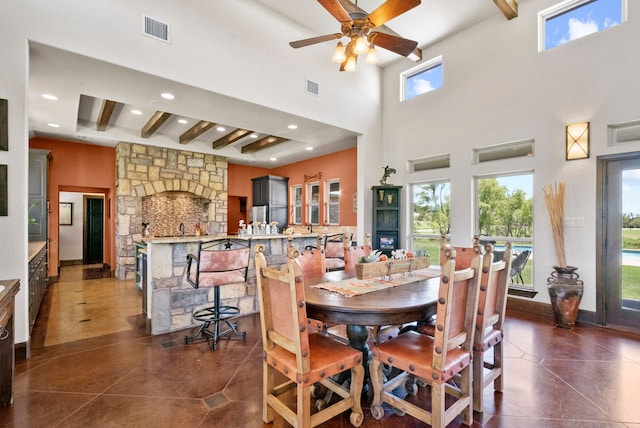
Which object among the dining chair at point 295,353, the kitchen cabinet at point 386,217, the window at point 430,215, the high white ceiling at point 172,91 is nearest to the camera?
the dining chair at point 295,353

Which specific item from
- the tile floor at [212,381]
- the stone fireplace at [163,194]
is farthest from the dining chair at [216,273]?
the stone fireplace at [163,194]

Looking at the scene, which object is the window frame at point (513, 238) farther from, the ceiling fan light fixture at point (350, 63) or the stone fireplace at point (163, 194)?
the stone fireplace at point (163, 194)

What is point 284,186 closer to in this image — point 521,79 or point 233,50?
point 233,50

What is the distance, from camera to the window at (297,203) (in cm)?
859

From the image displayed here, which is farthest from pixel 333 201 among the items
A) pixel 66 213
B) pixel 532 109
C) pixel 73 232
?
pixel 66 213

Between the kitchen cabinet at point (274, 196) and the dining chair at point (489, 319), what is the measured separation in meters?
6.75

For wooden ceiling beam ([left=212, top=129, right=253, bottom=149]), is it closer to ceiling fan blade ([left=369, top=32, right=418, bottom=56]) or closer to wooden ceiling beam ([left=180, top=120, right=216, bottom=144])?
wooden ceiling beam ([left=180, top=120, right=216, bottom=144])

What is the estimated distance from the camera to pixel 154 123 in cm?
571

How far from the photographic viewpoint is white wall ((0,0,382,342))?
2.80 metres

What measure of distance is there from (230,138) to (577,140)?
20.1 feet

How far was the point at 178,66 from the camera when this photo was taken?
360 centimetres

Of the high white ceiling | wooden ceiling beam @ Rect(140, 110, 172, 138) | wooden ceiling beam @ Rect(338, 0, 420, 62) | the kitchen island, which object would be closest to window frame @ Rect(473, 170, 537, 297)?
wooden ceiling beam @ Rect(338, 0, 420, 62)

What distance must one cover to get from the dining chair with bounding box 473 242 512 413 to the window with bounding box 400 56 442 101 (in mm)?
4355

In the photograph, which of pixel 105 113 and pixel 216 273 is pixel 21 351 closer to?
pixel 216 273
